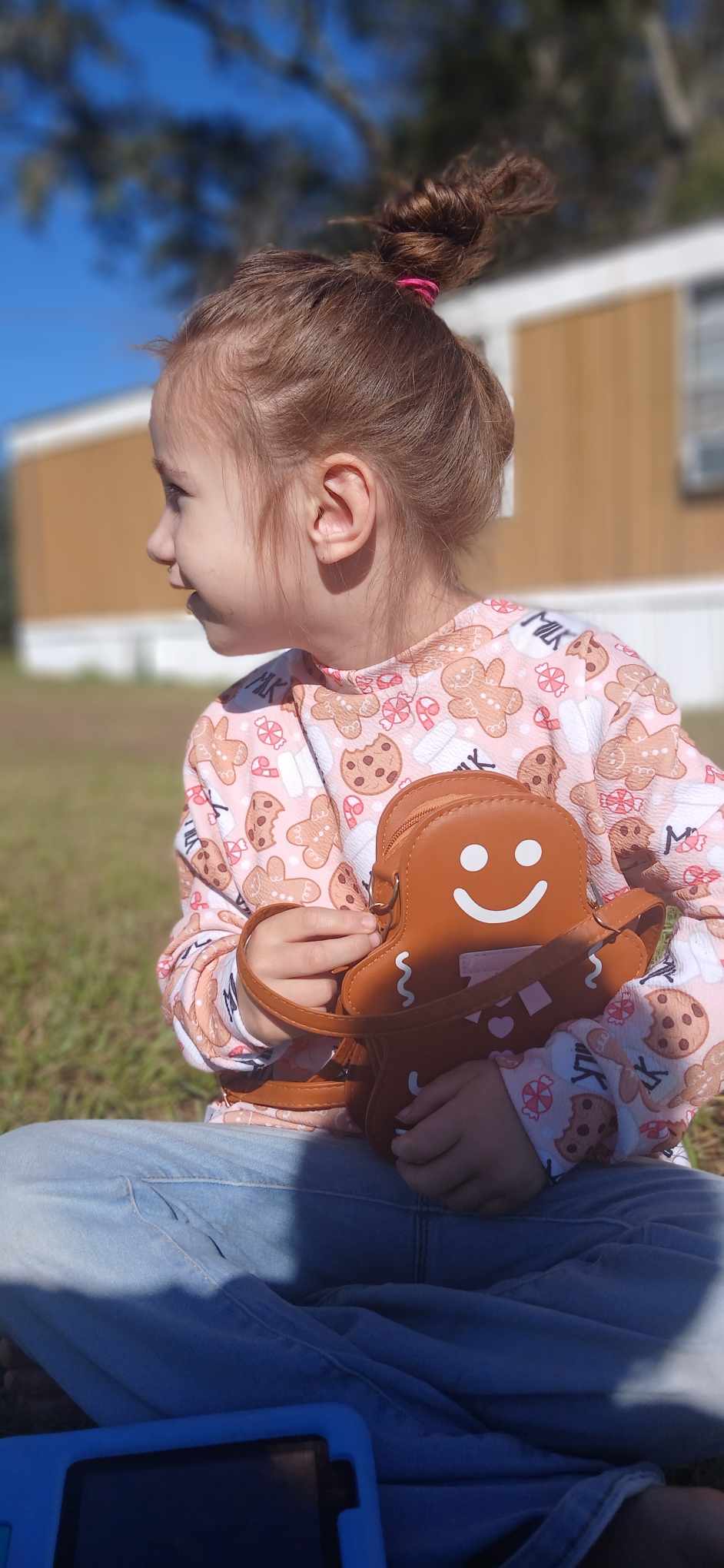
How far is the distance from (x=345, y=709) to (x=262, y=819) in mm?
170

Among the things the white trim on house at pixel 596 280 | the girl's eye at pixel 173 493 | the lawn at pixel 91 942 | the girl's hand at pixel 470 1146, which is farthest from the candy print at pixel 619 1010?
the white trim on house at pixel 596 280

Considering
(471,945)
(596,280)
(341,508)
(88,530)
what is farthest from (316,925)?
(88,530)

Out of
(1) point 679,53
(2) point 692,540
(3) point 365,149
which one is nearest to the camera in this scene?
(2) point 692,540

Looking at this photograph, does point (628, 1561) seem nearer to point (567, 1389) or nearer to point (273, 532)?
point (567, 1389)

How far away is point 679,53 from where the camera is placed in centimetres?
1747

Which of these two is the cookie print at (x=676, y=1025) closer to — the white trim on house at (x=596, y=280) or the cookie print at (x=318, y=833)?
the cookie print at (x=318, y=833)

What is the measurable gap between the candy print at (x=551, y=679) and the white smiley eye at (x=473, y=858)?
26cm

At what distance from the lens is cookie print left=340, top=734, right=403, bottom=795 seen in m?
1.47

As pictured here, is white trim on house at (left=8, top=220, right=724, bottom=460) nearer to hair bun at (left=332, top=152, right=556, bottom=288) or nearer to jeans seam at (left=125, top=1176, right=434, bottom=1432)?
hair bun at (left=332, top=152, right=556, bottom=288)

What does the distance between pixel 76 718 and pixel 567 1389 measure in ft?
27.7

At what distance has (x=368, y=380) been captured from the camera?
4.64 feet

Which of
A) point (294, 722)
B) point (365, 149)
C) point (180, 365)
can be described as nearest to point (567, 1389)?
point (294, 722)

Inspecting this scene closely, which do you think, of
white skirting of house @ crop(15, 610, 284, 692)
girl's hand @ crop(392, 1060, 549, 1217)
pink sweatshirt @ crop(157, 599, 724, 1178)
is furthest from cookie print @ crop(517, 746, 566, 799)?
white skirting of house @ crop(15, 610, 284, 692)

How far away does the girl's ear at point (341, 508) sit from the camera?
141 cm
